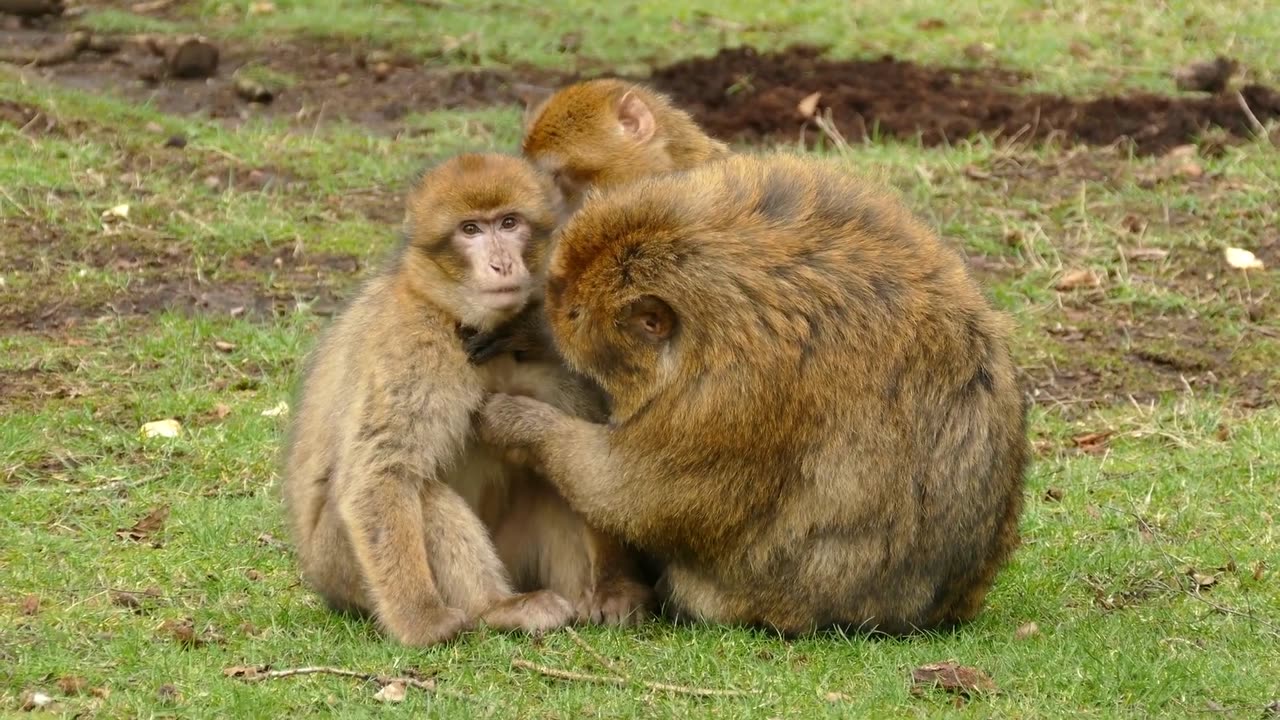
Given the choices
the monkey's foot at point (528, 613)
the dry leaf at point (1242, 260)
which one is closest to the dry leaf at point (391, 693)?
the monkey's foot at point (528, 613)

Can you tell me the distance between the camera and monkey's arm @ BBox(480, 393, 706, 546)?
5.29 m

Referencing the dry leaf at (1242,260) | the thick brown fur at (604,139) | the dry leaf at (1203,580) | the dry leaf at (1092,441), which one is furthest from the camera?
the dry leaf at (1242,260)

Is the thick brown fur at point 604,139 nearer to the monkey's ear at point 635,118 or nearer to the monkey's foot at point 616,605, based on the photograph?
the monkey's ear at point 635,118

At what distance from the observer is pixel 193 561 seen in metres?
6.32

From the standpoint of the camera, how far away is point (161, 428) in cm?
777

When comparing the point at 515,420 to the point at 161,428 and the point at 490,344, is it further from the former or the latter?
the point at 161,428

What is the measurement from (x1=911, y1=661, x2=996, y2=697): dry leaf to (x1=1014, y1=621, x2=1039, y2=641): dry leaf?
0.54 meters

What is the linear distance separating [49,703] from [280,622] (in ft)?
3.12

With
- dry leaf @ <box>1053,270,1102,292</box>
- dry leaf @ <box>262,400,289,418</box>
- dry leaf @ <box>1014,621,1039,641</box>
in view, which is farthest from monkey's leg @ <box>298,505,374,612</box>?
dry leaf @ <box>1053,270,1102,292</box>

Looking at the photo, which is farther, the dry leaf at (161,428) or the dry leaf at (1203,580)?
the dry leaf at (161,428)

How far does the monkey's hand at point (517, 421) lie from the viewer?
17.8 ft

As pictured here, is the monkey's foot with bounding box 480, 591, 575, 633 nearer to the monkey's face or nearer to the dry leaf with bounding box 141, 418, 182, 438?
the monkey's face

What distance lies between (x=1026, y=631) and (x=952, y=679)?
74 cm

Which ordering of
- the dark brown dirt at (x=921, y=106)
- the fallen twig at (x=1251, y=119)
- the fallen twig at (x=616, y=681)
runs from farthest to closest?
the dark brown dirt at (x=921, y=106), the fallen twig at (x=1251, y=119), the fallen twig at (x=616, y=681)
